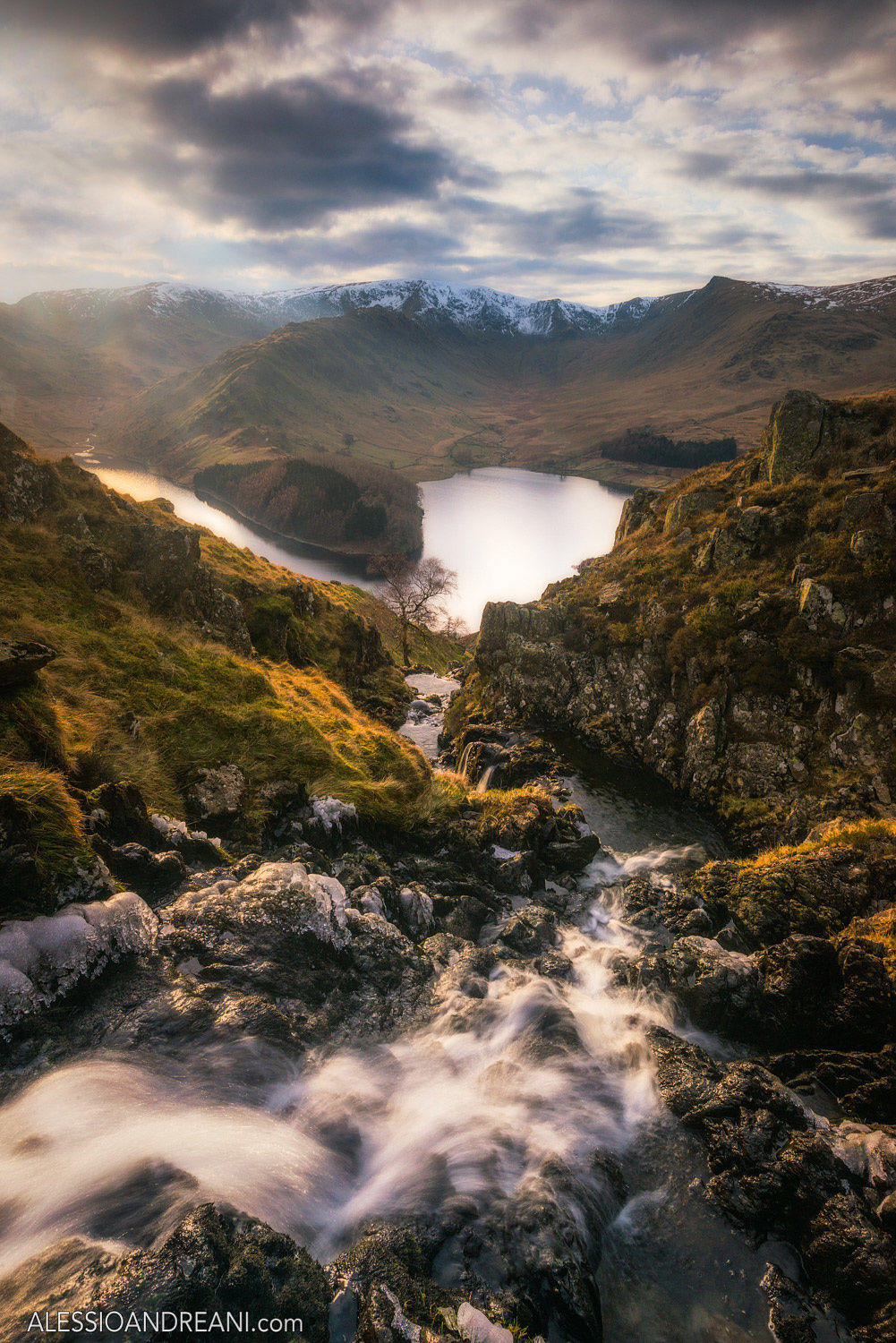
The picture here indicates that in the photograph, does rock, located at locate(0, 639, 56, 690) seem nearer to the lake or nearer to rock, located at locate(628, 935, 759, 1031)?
rock, located at locate(628, 935, 759, 1031)

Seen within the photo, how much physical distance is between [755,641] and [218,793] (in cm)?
2733

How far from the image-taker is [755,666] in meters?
28.5

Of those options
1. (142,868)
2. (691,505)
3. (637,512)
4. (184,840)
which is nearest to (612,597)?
(691,505)

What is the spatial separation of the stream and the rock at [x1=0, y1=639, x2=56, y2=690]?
332 inches

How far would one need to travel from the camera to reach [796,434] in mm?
35719

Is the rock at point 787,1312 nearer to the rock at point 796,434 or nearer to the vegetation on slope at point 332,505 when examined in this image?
the rock at point 796,434

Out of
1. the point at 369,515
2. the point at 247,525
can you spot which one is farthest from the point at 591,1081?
the point at 247,525

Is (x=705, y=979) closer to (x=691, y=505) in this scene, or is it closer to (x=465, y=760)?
(x=465, y=760)

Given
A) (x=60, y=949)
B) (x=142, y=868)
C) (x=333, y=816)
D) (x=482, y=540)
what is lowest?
(x=333, y=816)

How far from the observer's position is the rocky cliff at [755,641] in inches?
979

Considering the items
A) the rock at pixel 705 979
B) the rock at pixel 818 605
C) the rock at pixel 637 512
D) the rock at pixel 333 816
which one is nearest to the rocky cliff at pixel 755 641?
the rock at pixel 818 605

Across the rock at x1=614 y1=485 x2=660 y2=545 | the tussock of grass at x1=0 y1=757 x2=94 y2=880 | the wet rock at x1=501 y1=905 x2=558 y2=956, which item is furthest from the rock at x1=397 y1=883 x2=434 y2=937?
the rock at x1=614 y1=485 x2=660 y2=545

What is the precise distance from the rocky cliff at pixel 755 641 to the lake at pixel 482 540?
5054cm

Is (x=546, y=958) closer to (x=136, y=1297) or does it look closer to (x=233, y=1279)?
(x=233, y=1279)
